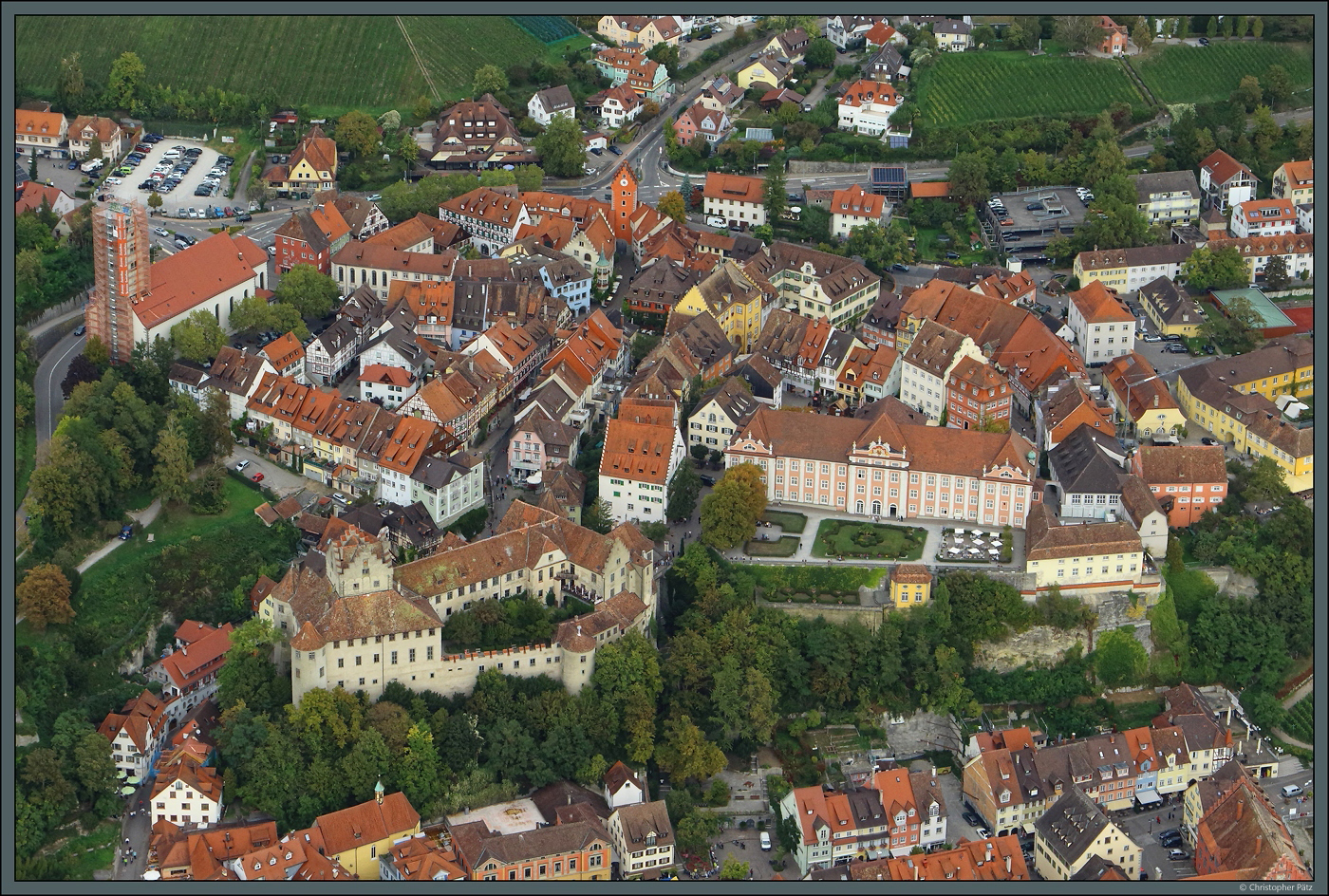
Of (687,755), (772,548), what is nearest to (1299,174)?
(772,548)

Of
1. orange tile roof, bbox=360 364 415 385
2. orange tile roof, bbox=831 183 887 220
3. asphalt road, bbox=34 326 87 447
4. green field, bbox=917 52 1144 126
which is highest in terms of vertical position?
orange tile roof, bbox=360 364 415 385

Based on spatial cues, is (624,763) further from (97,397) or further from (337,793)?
(97,397)

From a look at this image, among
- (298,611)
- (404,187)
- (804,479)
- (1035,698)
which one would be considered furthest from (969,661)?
(404,187)

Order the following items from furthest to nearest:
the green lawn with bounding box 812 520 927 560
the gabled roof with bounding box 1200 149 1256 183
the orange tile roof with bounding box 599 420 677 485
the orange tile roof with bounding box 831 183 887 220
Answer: the gabled roof with bounding box 1200 149 1256 183
the orange tile roof with bounding box 831 183 887 220
the orange tile roof with bounding box 599 420 677 485
the green lawn with bounding box 812 520 927 560

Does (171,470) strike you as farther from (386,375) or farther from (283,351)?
(386,375)

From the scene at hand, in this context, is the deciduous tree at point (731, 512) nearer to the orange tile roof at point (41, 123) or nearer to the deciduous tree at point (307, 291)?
the deciduous tree at point (307, 291)

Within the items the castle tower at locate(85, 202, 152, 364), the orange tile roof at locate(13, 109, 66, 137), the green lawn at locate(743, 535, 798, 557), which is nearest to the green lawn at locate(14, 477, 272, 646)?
the castle tower at locate(85, 202, 152, 364)

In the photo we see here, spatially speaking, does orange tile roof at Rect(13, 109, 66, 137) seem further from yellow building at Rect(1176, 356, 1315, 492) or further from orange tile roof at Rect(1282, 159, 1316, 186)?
orange tile roof at Rect(1282, 159, 1316, 186)
